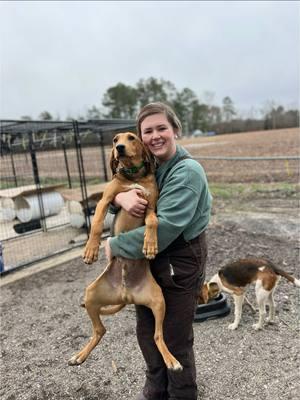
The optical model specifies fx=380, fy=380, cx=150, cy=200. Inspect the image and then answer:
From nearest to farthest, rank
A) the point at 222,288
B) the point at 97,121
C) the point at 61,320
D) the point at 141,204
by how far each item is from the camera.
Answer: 1. the point at 141,204
2. the point at 222,288
3. the point at 61,320
4. the point at 97,121

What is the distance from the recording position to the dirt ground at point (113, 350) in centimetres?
312

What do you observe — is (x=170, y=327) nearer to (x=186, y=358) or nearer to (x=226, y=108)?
(x=186, y=358)

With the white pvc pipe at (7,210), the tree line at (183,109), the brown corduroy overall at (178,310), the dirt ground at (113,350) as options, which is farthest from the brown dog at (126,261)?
the tree line at (183,109)

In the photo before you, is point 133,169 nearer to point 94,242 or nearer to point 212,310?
point 94,242

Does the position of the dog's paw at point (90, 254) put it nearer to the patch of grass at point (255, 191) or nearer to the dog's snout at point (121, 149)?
the dog's snout at point (121, 149)

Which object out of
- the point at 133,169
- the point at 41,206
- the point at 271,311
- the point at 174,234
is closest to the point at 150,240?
the point at 174,234

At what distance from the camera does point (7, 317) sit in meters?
4.68

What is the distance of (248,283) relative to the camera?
3.92 metres

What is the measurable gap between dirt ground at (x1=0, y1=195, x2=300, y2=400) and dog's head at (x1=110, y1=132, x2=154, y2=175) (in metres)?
1.90

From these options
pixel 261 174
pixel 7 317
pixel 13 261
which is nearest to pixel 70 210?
pixel 13 261

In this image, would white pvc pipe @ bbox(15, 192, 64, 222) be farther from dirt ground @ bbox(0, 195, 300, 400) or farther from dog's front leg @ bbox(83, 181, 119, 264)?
dog's front leg @ bbox(83, 181, 119, 264)

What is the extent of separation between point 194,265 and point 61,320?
2633mm

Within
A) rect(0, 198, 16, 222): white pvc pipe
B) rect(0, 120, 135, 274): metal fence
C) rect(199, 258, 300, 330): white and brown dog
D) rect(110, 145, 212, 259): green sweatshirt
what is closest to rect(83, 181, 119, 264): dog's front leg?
rect(110, 145, 212, 259): green sweatshirt

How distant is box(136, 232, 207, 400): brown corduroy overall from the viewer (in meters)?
2.37
